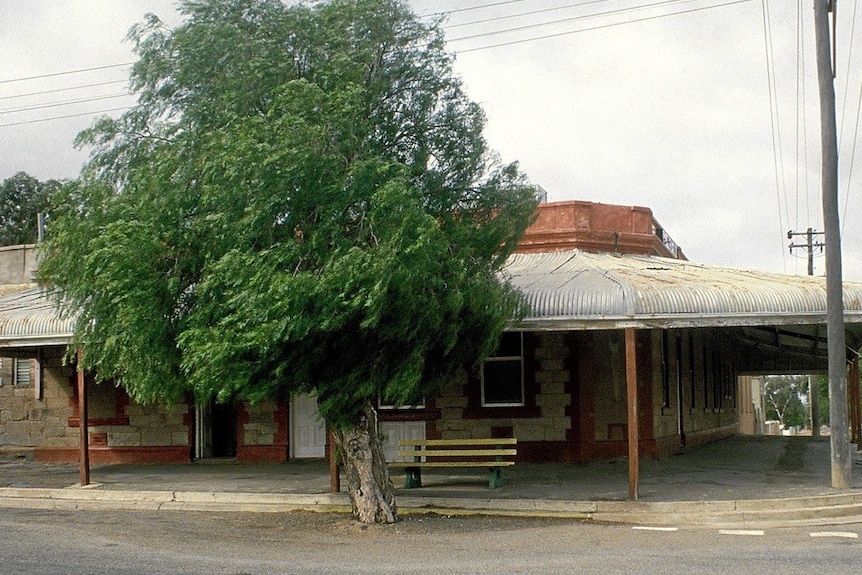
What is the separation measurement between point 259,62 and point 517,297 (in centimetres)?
439

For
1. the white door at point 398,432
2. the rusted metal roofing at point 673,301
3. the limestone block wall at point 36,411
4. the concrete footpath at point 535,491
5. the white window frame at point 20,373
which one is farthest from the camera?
the white window frame at point 20,373

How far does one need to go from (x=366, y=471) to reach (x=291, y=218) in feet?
10.8

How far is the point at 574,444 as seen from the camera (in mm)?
17984

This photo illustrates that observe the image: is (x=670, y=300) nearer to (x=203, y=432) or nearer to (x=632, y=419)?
(x=632, y=419)

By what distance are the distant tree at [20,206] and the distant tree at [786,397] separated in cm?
6857

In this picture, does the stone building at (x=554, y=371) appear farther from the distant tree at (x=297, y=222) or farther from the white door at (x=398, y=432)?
the distant tree at (x=297, y=222)

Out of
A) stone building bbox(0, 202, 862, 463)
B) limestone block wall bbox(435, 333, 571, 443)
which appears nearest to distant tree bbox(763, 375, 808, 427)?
stone building bbox(0, 202, 862, 463)

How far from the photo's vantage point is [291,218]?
1154 cm

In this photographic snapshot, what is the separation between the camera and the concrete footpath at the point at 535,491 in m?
12.7

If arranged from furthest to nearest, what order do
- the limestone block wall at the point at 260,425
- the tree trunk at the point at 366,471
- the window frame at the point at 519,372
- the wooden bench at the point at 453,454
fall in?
the limestone block wall at the point at 260,425 < the window frame at the point at 519,372 < the wooden bench at the point at 453,454 < the tree trunk at the point at 366,471

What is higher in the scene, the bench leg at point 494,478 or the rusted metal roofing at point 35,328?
the rusted metal roofing at point 35,328

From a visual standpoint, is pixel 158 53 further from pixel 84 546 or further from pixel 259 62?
pixel 84 546

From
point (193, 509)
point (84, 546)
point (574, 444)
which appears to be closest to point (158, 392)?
point (84, 546)

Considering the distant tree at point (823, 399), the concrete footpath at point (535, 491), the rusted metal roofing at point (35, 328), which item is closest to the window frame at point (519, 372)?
the concrete footpath at point (535, 491)
